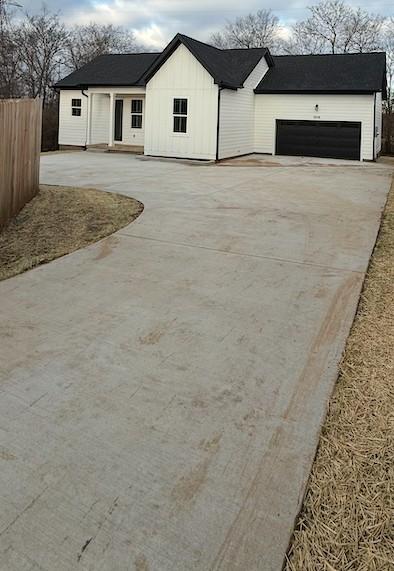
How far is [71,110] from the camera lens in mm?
24578

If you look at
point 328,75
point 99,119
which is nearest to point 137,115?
point 99,119

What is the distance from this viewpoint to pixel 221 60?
70.0 feet

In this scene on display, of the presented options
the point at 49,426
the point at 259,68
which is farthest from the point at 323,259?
the point at 259,68

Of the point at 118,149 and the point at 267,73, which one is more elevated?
the point at 267,73

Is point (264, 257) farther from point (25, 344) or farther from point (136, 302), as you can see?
point (25, 344)

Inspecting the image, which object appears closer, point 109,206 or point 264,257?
point 264,257

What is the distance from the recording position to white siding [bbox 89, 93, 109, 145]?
78.3 ft

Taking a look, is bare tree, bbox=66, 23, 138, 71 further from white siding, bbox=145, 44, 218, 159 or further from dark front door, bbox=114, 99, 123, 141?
white siding, bbox=145, 44, 218, 159

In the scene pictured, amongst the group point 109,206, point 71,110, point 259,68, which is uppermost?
point 259,68

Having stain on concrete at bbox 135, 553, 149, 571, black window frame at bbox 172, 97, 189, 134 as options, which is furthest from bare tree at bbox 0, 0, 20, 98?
stain on concrete at bbox 135, 553, 149, 571

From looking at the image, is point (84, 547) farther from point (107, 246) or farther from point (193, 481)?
point (107, 246)

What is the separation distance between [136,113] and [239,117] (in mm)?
5179

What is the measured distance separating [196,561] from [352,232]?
241 inches

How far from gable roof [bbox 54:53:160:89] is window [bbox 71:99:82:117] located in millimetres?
759
